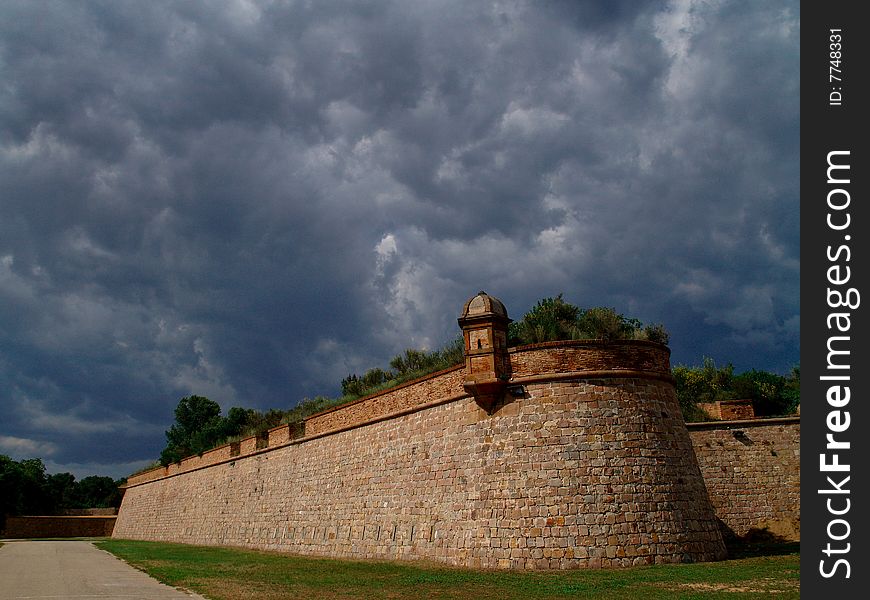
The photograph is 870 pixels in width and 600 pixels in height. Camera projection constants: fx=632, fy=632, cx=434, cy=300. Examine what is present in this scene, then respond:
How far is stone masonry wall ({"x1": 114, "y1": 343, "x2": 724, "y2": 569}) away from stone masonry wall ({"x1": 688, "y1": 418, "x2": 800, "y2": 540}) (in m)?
7.15

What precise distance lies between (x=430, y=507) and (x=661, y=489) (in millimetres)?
5936

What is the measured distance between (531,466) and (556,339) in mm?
4044

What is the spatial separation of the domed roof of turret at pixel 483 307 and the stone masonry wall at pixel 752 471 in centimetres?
1092

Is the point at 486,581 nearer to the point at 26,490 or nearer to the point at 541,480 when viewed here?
the point at 541,480

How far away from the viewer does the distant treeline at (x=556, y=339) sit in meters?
17.8

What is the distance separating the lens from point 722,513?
73.1 feet

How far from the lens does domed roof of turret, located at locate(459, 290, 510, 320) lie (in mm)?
16562

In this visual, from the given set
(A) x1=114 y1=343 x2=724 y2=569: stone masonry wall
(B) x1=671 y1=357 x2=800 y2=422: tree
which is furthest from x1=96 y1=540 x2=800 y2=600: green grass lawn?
(B) x1=671 y1=357 x2=800 y2=422: tree

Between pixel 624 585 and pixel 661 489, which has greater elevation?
pixel 661 489

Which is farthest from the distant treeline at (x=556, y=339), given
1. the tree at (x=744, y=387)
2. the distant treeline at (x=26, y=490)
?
the distant treeline at (x=26, y=490)

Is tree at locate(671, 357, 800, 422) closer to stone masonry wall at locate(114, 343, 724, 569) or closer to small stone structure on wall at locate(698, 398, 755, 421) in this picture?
small stone structure on wall at locate(698, 398, 755, 421)
